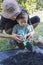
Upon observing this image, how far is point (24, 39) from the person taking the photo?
10.9ft

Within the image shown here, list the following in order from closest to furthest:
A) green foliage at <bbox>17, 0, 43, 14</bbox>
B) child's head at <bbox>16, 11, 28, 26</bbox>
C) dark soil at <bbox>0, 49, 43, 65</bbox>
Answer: dark soil at <bbox>0, 49, 43, 65</bbox> → child's head at <bbox>16, 11, 28, 26</bbox> → green foliage at <bbox>17, 0, 43, 14</bbox>

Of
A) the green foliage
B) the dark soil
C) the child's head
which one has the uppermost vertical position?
the child's head

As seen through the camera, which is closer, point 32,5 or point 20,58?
point 20,58

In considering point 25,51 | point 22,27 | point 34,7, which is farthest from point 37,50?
point 34,7

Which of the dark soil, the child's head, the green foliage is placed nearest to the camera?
the dark soil

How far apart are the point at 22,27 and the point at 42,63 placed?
83cm

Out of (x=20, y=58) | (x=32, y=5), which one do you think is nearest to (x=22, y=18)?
(x=20, y=58)

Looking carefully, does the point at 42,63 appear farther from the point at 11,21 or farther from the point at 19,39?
the point at 11,21

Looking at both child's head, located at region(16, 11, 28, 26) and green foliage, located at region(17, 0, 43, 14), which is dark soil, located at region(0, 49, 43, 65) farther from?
green foliage, located at region(17, 0, 43, 14)

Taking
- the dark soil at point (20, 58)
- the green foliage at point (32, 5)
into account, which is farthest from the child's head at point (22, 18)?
the green foliage at point (32, 5)

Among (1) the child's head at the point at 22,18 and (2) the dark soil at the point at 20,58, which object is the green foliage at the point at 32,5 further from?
(2) the dark soil at the point at 20,58

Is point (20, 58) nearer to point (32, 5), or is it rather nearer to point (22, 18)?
point (22, 18)

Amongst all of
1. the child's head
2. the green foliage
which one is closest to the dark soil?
the child's head

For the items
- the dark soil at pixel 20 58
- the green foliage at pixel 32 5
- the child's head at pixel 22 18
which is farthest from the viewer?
the green foliage at pixel 32 5
